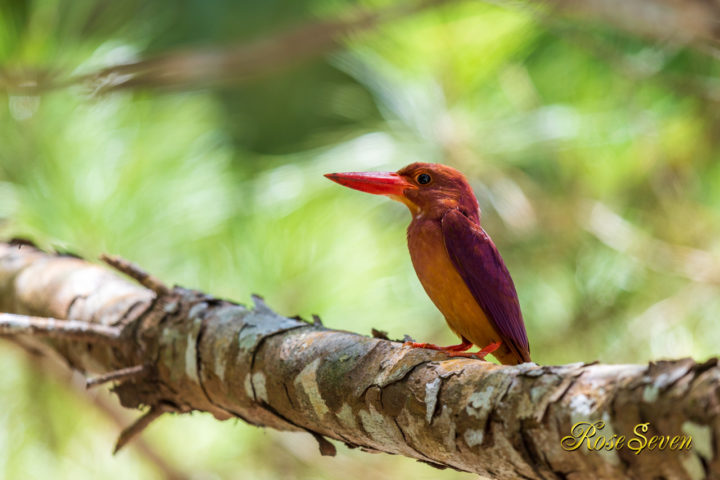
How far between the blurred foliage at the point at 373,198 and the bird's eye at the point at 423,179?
101cm

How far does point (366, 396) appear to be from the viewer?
1.21 metres

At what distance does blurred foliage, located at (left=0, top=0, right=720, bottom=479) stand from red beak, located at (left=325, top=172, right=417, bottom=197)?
3.19 feet

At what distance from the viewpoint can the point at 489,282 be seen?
1.59 m

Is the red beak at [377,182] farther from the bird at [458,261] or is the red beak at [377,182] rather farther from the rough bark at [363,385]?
the rough bark at [363,385]

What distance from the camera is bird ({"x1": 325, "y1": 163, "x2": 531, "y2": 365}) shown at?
1591 mm

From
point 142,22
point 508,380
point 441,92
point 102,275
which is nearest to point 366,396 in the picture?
point 508,380

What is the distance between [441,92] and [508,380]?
220 cm

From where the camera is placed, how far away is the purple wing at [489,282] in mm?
1576

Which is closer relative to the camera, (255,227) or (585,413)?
(585,413)

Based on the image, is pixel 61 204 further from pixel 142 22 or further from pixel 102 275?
pixel 142 22

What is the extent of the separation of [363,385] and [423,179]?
27.8 inches
